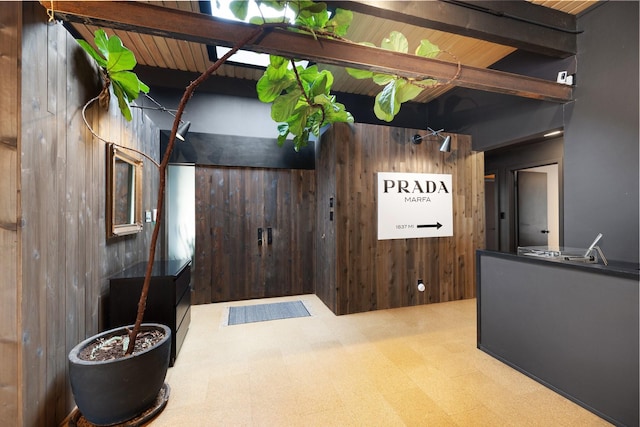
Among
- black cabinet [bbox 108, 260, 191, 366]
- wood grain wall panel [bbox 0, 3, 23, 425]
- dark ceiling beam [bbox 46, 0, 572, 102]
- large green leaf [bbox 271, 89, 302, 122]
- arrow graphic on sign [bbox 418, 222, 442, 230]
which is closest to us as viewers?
wood grain wall panel [bbox 0, 3, 23, 425]

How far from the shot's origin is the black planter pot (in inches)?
59.6

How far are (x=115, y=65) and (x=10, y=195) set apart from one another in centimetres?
118

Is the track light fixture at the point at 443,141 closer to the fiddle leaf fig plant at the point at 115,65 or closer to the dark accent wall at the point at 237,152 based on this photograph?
the dark accent wall at the point at 237,152

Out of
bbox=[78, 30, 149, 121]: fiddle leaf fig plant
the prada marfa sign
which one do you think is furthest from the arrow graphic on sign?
bbox=[78, 30, 149, 121]: fiddle leaf fig plant

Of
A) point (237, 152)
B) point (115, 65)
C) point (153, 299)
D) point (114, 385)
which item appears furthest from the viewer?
point (237, 152)

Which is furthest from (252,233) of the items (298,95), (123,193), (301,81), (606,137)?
(606,137)

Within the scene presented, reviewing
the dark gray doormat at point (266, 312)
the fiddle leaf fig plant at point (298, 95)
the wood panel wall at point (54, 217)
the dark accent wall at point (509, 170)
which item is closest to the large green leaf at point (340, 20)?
the fiddle leaf fig plant at point (298, 95)

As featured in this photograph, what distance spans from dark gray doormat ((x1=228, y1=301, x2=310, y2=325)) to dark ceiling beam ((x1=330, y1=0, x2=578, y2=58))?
11.6 feet

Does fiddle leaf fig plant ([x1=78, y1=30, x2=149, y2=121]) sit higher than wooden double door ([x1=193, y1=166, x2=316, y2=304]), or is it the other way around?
fiddle leaf fig plant ([x1=78, y1=30, x2=149, y2=121])

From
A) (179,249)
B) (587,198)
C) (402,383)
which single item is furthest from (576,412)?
(179,249)

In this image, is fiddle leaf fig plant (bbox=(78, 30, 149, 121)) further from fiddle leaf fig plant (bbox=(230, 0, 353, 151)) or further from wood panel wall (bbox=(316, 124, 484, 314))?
wood panel wall (bbox=(316, 124, 484, 314))

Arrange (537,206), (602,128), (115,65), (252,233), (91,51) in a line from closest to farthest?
(91,51), (115,65), (602,128), (252,233), (537,206)

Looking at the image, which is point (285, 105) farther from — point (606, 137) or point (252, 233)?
point (606, 137)

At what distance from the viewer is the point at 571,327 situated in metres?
1.88
